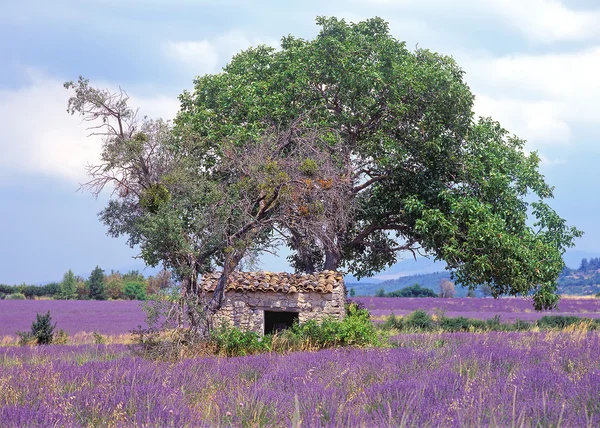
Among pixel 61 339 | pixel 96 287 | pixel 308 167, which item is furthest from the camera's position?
pixel 96 287

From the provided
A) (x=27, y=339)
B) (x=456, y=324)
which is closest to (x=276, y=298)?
(x=27, y=339)

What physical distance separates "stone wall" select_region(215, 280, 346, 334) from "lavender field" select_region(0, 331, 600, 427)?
8169 millimetres

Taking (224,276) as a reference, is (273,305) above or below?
below

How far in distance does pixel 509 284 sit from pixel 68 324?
20746mm

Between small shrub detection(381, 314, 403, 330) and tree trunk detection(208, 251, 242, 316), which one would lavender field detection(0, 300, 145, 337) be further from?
small shrub detection(381, 314, 403, 330)

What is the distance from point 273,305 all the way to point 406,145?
708 cm

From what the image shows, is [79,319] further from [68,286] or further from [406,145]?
[68,286]

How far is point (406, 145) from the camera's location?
68.0ft

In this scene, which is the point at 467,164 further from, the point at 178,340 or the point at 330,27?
the point at 178,340

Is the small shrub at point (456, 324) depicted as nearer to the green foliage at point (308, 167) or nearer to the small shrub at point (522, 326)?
the small shrub at point (522, 326)

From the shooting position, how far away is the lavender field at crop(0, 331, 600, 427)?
5.33m

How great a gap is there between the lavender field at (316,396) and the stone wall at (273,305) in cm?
817

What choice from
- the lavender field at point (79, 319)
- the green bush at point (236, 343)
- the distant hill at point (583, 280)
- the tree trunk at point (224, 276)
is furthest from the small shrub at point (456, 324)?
the distant hill at point (583, 280)

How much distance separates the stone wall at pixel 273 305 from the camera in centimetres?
1848
